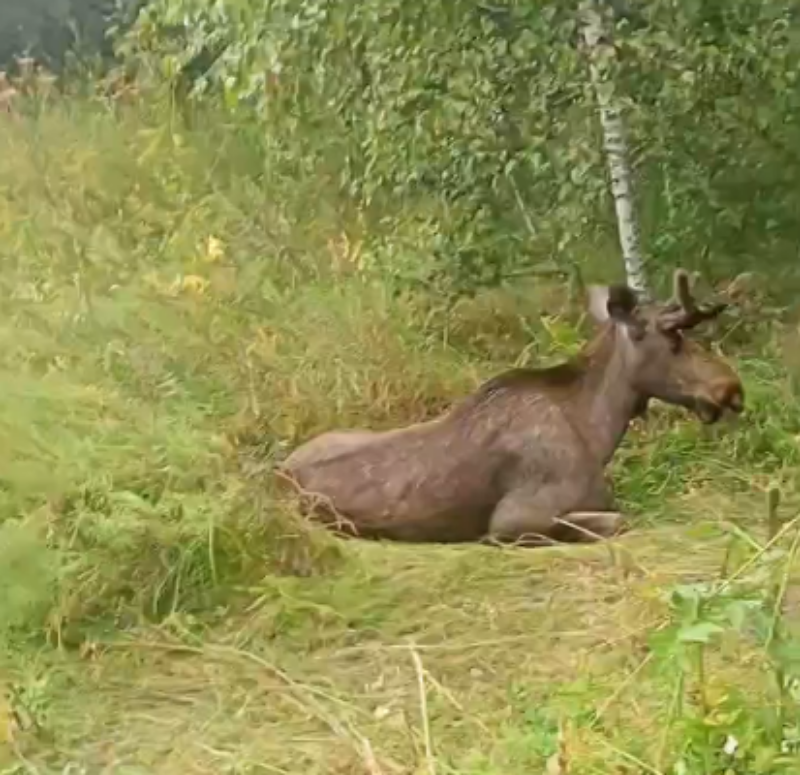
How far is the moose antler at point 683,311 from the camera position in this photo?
6551 mm

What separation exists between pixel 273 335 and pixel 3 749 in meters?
3.32

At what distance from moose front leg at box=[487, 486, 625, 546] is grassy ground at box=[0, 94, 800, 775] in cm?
14

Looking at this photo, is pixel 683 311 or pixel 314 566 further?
pixel 683 311

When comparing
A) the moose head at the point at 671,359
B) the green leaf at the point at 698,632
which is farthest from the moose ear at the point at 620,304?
the green leaf at the point at 698,632

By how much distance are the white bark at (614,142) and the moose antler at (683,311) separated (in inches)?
28.5

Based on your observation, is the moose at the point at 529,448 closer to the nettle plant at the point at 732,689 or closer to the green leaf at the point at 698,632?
the nettle plant at the point at 732,689

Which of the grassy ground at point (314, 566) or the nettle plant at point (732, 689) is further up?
the nettle plant at point (732, 689)

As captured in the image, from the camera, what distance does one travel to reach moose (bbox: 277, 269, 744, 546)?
6375mm

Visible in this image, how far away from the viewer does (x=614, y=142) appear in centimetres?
746

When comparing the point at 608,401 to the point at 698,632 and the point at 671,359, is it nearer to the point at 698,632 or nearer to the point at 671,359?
the point at 671,359

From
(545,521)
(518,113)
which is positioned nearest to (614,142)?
(518,113)

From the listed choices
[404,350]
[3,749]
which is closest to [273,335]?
[404,350]

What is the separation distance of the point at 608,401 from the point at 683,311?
0.41 m

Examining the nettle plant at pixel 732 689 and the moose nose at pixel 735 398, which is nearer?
the nettle plant at pixel 732 689
